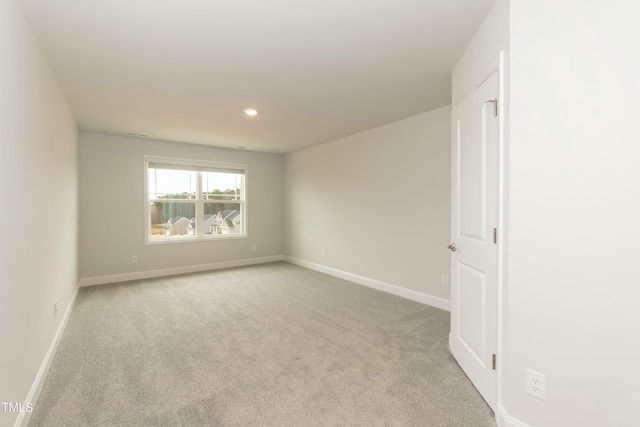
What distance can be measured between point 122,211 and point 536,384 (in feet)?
18.5

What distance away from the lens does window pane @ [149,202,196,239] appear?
525cm

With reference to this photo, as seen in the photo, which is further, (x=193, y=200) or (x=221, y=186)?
(x=221, y=186)

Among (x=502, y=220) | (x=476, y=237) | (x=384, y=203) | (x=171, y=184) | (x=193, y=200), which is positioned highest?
(x=171, y=184)

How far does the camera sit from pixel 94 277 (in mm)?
4605

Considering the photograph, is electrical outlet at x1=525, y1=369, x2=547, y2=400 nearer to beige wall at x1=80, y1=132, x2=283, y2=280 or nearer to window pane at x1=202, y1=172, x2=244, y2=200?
beige wall at x1=80, y1=132, x2=283, y2=280

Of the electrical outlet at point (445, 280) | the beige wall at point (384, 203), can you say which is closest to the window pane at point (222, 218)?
the beige wall at point (384, 203)

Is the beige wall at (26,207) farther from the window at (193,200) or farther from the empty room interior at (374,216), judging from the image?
the window at (193,200)

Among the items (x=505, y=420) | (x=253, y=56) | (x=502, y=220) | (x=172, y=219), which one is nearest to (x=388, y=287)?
(x=505, y=420)

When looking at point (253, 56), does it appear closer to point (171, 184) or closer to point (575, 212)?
point (575, 212)

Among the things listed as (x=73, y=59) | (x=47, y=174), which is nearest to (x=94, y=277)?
(x=47, y=174)

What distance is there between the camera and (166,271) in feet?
17.2

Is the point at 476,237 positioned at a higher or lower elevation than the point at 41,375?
higher

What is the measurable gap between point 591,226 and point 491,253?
1.73 feet

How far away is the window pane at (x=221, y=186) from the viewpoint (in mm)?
5738
